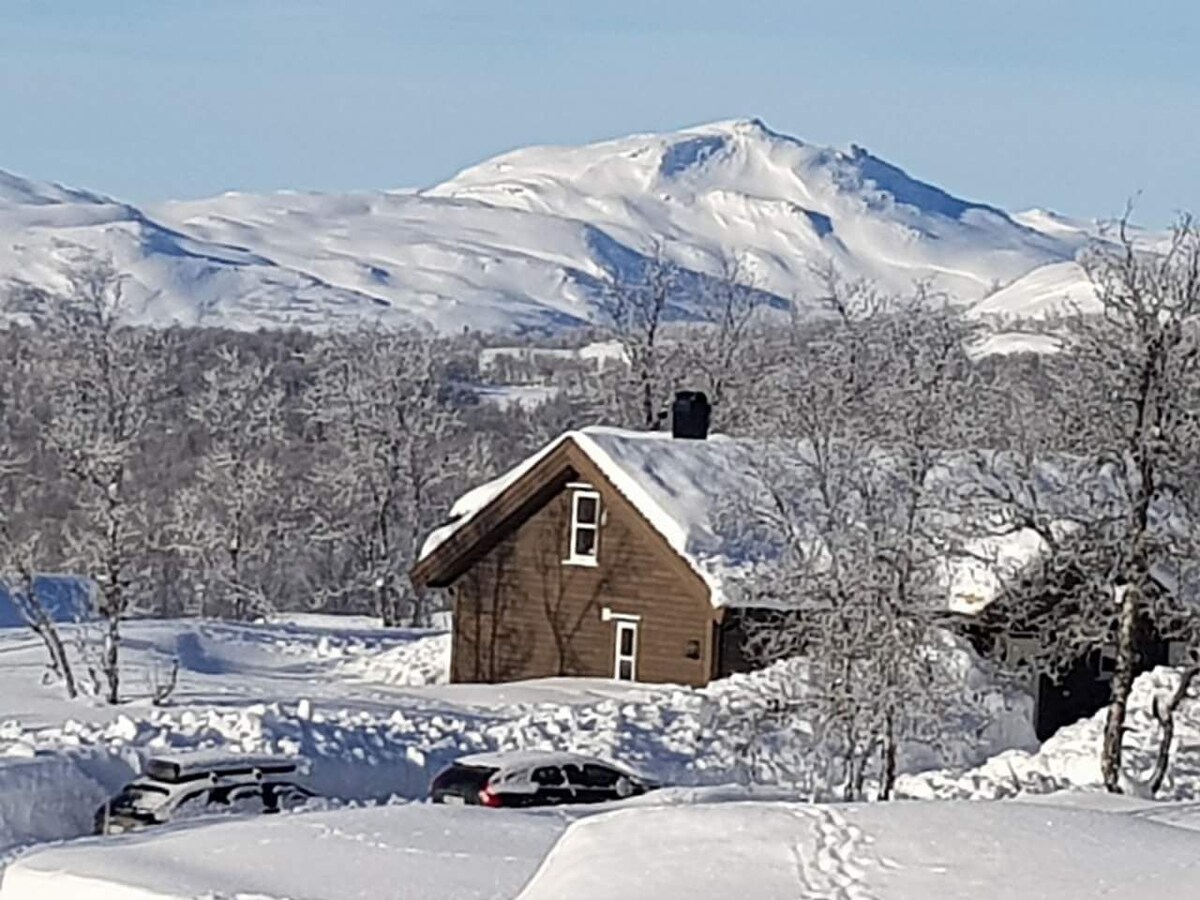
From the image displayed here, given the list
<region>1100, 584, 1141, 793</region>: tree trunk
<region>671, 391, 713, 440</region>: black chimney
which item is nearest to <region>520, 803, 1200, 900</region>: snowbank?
<region>1100, 584, 1141, 793</region>: tree trunk

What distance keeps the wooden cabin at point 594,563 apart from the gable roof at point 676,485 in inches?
1.4

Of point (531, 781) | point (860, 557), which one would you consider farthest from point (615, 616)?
point (531, 781)

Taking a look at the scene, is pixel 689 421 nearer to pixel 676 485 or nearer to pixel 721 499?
pixel 676 485

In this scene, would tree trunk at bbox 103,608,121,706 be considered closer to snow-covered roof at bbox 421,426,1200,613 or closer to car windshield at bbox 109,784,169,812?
snow-covered roof at bbox 421,426,1200,613

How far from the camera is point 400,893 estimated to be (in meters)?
14.6

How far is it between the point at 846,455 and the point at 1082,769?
932 cm

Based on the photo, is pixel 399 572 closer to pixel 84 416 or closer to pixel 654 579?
pixel 84 416

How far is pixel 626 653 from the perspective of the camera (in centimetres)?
4081

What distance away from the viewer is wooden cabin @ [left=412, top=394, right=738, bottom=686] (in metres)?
39.2

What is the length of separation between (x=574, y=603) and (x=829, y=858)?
30225 millimetres

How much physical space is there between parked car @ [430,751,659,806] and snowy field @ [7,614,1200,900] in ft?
2.15

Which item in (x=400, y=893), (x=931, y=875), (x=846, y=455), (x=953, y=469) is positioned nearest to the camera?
(x=931, y=875)

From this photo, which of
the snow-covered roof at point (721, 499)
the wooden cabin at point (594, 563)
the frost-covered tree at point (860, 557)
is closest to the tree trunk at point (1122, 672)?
the frost-covered tree at point (860, 557)

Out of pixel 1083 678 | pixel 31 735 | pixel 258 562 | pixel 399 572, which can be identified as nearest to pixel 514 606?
pixel 1083 678
